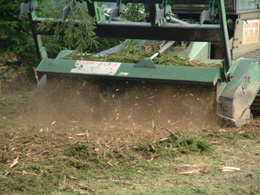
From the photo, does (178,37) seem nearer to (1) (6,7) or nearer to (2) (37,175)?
(2) (37,175)

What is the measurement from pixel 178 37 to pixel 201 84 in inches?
23.9

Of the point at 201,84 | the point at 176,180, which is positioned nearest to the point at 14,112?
the point at 201,84

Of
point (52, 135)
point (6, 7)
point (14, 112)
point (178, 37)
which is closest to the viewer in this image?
point (52, 135)

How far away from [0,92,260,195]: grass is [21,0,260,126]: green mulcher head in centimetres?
51

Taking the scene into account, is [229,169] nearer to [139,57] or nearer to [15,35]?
[139,57]

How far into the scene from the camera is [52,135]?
5812 mm

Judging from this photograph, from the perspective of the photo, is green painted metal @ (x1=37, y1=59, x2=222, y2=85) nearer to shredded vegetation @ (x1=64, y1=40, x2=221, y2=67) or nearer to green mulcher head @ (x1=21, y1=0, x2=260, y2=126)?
green mulcher head @ (x1=21, y1=0, x2=260, y2=126)

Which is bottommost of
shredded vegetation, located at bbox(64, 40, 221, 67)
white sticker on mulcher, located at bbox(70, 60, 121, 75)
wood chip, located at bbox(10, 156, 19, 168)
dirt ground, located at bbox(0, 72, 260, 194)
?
dirt ground, located at bbox(0, 72, 260, 194)

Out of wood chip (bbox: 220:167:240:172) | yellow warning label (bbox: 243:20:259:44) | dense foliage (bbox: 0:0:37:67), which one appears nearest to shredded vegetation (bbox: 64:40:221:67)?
yellow warning label (bbox: 243:20:259:44)

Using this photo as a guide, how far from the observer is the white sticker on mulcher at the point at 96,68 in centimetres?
643

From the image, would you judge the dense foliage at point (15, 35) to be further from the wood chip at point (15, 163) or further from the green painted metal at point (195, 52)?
the wood chip at point (15, 163)

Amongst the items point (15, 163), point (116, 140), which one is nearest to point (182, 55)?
point (116, 140)

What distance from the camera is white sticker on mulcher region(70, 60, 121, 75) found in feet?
21.1

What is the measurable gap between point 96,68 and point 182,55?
3.88 ft
